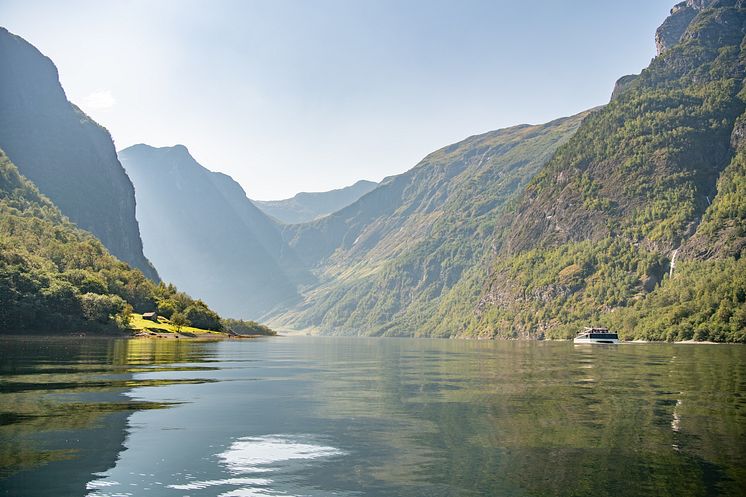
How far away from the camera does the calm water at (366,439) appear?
2014 centimetres

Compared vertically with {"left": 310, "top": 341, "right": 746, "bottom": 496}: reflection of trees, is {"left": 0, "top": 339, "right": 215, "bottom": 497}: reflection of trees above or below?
above

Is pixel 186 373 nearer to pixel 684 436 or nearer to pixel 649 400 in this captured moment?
pixel 649 400

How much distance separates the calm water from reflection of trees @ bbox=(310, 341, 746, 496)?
96 mm

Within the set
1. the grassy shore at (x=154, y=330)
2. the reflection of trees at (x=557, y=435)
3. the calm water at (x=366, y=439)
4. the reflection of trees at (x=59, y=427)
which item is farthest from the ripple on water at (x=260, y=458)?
the grassy shore at (x=154, y=330)

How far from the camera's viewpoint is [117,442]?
25844mm

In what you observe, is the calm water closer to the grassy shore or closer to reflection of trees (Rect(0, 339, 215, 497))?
reflection of trees (Rect(0, 339, 215, 497))

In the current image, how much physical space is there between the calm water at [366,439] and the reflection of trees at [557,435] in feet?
0.31

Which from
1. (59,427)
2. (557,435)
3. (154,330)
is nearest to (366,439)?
(557,435)

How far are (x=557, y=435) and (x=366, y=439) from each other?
865 centimetres

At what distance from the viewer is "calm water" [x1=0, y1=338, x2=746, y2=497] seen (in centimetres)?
2014

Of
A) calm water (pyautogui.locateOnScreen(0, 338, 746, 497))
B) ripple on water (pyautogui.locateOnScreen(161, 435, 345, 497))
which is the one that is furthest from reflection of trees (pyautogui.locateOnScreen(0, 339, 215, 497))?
ripple on water (pyautogui.locateOnScreen(161, 435, 345, 497))

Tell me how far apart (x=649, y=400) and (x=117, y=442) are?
3139 centimetres

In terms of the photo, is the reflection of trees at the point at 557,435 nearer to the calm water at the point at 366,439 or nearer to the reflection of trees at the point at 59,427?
the calm water at the point at 366,439

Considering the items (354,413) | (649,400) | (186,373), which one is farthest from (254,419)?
(186,373)
